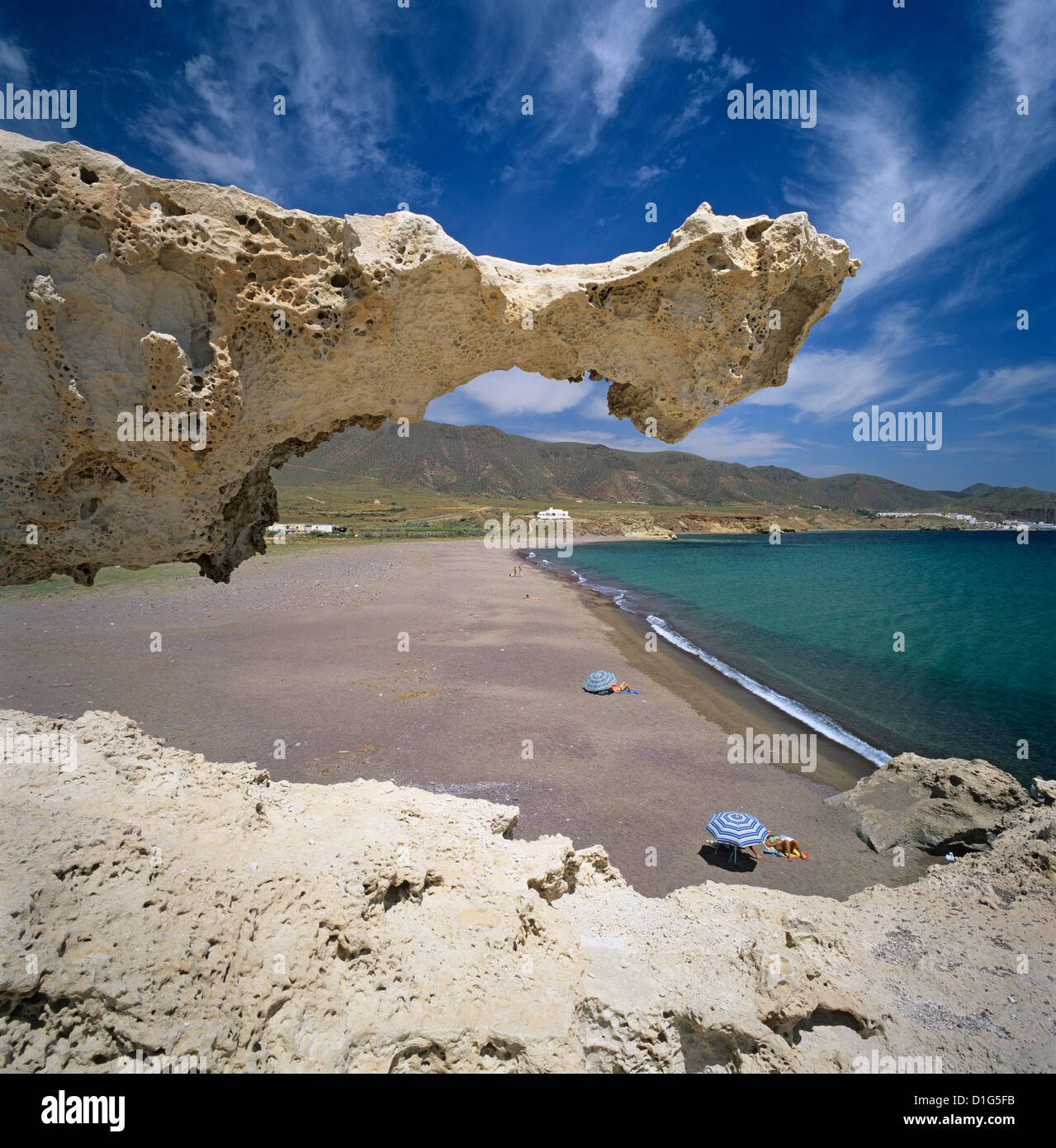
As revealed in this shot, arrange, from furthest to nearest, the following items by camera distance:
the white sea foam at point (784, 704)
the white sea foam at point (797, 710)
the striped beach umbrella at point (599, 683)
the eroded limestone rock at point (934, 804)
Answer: the striped beach umbrella at point (599, 683) < the white sea foam at point (784, 704) < the white sea foam at point (797, 710) < the eroded limestone rock at point (934, 804)

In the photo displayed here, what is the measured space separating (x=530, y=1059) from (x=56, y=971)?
7.49ft

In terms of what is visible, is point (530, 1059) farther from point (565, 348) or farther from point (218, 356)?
point (565, 348)

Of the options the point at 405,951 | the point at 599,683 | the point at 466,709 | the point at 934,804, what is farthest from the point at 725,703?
the point at 405,951

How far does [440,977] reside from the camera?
3223 millimetres

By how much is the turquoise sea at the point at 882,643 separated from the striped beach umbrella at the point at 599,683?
6360 millimetres

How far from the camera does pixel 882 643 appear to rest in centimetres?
2822

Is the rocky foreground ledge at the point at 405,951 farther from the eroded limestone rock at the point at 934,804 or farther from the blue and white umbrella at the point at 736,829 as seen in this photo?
the eroded limestone rock at the point at 934,804

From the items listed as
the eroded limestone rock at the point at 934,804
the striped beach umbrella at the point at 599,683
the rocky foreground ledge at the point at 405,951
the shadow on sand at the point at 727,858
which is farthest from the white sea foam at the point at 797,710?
the rocky foreground ledge at the point at 405,951

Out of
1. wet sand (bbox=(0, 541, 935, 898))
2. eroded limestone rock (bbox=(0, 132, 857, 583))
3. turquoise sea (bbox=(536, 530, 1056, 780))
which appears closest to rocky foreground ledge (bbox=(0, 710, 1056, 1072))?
eroded limestone rock (bbox=(0, 132, 857, 583))

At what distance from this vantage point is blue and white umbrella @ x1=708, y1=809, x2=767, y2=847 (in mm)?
9766

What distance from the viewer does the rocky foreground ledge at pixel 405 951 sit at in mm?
2602

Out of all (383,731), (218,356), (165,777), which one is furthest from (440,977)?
(383,731)

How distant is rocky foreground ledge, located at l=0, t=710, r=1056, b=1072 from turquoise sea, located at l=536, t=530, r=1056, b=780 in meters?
12.7

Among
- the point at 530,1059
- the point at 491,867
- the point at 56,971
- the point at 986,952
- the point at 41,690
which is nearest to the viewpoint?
the point at 56,971
